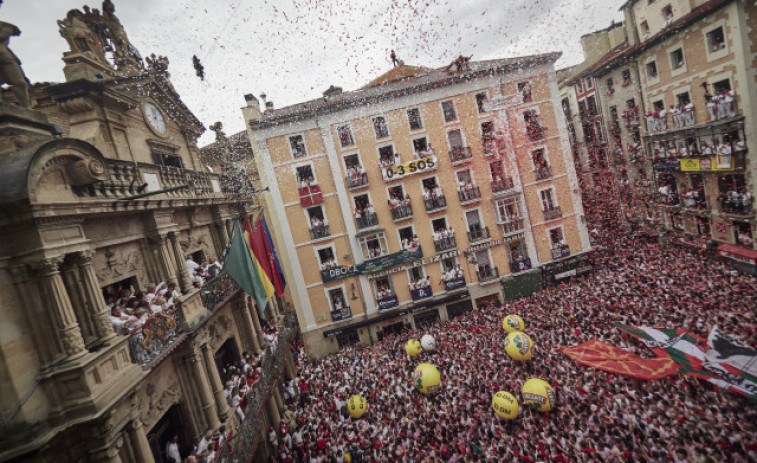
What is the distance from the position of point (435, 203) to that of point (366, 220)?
4.99 metres

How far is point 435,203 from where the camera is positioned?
22594mm

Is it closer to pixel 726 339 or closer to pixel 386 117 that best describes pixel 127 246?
pixel 386 117

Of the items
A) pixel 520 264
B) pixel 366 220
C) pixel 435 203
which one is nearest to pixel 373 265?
pixel 366 220

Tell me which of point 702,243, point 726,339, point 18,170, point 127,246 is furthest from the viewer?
point 702,243

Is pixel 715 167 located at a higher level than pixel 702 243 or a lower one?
higher

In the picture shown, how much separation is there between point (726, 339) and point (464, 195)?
1462 centimetres

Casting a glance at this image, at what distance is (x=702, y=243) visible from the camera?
70.0 feet

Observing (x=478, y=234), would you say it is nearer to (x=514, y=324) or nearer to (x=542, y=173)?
(x=542, y=173)

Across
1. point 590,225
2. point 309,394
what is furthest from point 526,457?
point 590,225

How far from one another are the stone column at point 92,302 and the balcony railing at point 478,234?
66.4ft

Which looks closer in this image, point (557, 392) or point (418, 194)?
point (557, 392)

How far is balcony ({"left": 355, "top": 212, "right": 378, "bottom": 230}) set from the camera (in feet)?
72.9

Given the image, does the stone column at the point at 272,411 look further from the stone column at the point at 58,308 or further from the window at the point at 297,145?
the window at the point at 297,145

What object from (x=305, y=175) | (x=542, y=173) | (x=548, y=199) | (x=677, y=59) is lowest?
(x=548, y=199)
